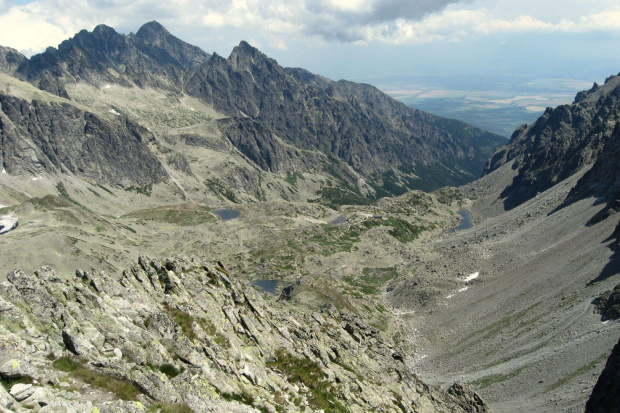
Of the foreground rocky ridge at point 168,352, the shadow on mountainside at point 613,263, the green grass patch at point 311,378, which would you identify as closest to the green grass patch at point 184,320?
the foreground rocky ridge at point 168,352

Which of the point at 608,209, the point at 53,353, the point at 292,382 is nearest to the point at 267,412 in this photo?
the point at 292,382

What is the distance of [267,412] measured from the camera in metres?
30.5

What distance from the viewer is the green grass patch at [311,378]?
37.4 metres

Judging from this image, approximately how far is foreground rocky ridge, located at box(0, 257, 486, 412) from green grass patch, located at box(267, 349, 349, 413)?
0.44 feet

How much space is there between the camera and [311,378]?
135 feet

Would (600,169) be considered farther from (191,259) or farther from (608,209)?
(191,259)

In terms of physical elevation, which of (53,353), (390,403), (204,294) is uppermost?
(53,353)

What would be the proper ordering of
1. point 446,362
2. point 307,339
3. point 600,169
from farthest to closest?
point 600,169, point 446,362, point 307,339

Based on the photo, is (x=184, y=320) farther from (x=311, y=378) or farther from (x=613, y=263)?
(x=613, y=263)

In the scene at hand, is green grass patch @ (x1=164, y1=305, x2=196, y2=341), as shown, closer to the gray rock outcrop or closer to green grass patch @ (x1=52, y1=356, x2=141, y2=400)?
green grass patch @ (x1=52, y1=356, x2=141, y2=400)

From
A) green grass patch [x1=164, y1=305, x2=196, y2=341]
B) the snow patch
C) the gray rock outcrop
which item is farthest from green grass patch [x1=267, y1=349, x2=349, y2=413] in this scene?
the snow patch

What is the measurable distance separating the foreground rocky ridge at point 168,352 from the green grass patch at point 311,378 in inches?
5.2

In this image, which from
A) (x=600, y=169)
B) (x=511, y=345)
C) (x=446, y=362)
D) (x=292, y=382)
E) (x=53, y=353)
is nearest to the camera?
(x=53, y=353)

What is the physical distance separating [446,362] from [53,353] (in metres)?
92.1
